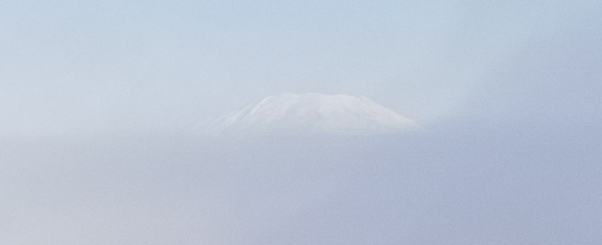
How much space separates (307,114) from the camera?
526cm

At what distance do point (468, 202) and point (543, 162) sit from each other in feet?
1.48

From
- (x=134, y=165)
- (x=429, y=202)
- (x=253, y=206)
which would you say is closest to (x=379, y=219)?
(x=429, y=202)

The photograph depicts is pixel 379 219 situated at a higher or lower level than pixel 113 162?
lower

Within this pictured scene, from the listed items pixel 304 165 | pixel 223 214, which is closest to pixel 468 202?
pixel 304 165

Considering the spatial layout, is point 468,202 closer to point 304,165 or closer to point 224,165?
point 304,165

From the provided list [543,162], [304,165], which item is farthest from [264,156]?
[543,162]

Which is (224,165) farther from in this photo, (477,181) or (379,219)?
(477,181)

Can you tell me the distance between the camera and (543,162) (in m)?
5.38

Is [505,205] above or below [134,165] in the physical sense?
below

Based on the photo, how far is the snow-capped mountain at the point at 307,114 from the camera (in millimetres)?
5281

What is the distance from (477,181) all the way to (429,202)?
0.91 feet

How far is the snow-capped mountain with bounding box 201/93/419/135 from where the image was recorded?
528 cm

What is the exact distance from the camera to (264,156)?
5.35 metres

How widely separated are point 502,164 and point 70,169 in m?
2.26
